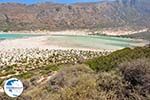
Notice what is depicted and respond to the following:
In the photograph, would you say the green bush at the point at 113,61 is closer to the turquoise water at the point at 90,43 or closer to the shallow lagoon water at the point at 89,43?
the shallow lagoon water at the point at 89,43

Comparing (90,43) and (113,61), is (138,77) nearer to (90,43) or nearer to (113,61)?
A: (113,61)

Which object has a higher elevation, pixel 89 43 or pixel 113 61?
pixel 113 61

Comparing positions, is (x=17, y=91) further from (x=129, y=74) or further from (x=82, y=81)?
(x=129, y=74)

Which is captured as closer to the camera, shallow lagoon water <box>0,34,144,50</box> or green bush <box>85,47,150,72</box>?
green bush <box>85,47,150,72</box>

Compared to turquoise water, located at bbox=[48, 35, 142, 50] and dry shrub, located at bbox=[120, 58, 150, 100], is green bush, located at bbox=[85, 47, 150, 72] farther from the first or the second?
turquoise water, located at bbox=[48, 35, 142, 50]

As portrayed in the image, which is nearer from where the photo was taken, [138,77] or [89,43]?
[138,77]

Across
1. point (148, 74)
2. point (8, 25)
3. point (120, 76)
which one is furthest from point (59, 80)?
point (8, 25)

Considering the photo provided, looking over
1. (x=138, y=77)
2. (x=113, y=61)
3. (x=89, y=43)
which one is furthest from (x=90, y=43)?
(x=138, y=77)

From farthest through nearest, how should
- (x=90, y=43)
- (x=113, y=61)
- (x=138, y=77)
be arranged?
(x=90, y=43) < (x=113, y=61) < (x=138, y=77)

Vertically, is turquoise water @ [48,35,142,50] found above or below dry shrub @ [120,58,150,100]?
below

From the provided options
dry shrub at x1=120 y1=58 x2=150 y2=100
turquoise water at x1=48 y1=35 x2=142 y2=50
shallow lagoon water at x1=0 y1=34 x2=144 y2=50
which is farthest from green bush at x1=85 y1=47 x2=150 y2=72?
turquoise water at x1=48 y1=35 x2=142 y2=50

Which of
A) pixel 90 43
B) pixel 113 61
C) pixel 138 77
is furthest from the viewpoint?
pixel 90 43
